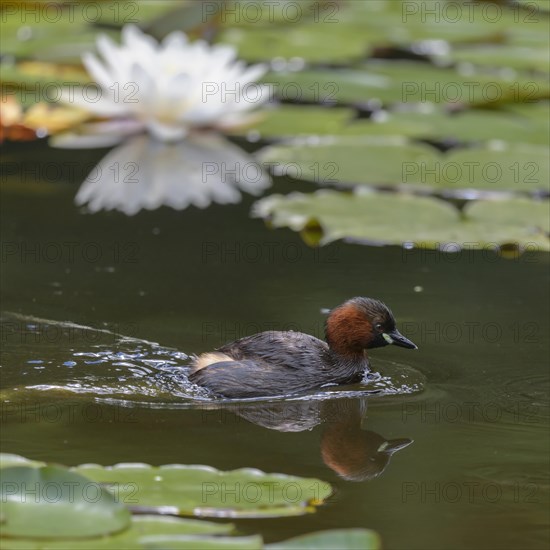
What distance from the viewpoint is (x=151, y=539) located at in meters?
2.94

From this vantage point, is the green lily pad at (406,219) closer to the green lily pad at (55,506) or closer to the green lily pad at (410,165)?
the green lily pad at (410,165)

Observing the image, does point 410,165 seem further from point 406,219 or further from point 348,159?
point 406,219

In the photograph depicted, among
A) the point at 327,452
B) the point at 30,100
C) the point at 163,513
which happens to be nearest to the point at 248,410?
the point at 327,452

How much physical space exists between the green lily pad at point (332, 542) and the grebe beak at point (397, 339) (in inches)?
82.8

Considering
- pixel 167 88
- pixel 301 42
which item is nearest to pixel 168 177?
pixel 167 88

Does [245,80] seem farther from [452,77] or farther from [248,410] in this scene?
[248,410]

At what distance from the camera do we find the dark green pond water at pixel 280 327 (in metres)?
3.74

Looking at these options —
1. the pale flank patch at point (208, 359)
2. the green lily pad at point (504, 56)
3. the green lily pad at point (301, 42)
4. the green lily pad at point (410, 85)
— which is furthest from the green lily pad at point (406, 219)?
the green lily pad at point (301, 42)

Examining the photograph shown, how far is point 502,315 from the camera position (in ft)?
18.2

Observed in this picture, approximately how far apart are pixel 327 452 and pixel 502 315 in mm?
1782

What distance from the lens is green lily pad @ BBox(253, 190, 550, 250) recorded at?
246 inches

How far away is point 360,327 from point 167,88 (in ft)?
11.0

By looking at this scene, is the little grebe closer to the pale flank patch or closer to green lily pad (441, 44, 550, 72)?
the pale flank patch

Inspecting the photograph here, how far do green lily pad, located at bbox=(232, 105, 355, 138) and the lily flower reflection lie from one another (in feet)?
0.84
